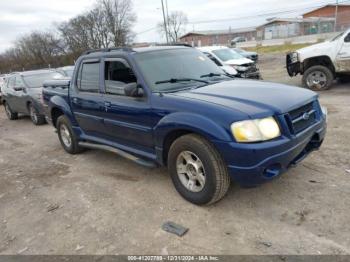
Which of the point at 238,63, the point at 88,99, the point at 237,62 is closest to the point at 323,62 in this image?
the point at 238,63

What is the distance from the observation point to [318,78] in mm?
10133

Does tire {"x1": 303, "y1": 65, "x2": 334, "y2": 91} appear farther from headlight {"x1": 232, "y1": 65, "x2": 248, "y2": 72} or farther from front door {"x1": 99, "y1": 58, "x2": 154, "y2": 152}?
front door {"x1": 99, "y1": 58, "x2": 154, "y2": 152}

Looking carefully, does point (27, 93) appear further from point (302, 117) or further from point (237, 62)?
point (302, 117)

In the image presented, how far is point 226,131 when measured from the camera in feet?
10.2

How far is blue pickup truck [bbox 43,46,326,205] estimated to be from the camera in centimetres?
312

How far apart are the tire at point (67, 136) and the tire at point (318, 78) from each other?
25.2 feet

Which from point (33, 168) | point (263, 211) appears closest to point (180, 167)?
point (263, 211)

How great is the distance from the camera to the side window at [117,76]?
14.2ft

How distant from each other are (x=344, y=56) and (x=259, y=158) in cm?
789

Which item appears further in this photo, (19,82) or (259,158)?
(19,82)

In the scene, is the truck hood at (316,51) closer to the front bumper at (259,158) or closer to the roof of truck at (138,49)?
the roof of truck at (138,49)

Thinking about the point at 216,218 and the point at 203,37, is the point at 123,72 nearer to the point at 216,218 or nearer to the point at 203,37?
the point at 216,218

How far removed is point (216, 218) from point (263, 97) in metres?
1.43

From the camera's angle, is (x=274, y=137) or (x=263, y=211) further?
(x=263, y=211)
